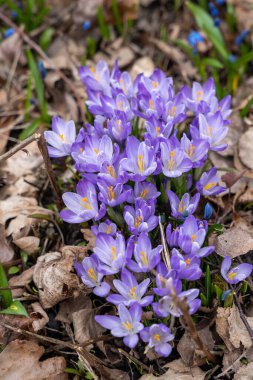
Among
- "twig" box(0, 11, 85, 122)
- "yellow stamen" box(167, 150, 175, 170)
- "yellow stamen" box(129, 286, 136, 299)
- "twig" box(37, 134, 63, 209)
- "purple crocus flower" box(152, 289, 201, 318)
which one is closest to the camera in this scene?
"purple crocus flower" box(152, 289, 201, 318)

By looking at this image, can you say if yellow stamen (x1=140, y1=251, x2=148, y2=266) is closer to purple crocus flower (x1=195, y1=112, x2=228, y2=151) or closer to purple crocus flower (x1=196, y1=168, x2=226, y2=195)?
purple crocus flower (x1=196, y1=168, x2=226, y2=195)

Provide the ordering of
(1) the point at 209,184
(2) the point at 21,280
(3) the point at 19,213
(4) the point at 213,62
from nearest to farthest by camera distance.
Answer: (1) the point at 209,184
(2) the point at 21,280
(3) the point at 19,213
(4) the point at 213,62

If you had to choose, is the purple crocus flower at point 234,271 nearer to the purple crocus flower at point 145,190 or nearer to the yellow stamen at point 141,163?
A: the purple crocus flower at point 145,190

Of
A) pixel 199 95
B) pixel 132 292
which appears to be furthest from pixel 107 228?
pixel 199 95

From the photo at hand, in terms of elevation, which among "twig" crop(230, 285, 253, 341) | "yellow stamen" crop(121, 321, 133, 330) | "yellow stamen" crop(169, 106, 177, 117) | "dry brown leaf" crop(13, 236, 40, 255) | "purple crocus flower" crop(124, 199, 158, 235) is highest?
"yellow stamen" crop(169, 106, 177, 117)

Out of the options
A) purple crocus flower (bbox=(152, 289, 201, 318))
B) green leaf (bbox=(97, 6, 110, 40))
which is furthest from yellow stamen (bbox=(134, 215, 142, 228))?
green leaf (bbox=(97, 6, 110, 40))

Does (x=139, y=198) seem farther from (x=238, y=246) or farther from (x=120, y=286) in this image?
(x=238, y=246)

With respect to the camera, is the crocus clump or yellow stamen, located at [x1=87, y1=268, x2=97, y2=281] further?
yellow stamen, located at [x1=87, y1=268, x2=97, y2=281]

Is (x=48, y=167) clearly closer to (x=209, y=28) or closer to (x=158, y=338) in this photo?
(x=158, y=338)
